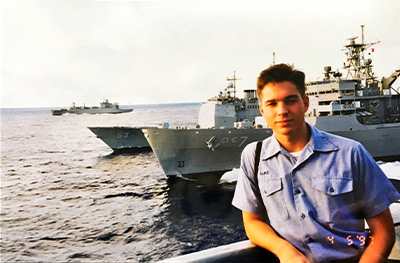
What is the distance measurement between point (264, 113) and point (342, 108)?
843 inches

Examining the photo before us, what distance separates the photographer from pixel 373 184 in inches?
62.9

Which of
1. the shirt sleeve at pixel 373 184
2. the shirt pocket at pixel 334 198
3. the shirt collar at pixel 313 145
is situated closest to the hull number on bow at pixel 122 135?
the shirt collar at pixel 313 145

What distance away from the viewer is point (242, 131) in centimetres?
1972

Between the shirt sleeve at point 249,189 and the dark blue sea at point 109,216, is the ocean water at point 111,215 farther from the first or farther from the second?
the shirt sleeve at point 249,189

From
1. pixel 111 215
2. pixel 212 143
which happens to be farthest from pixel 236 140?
pixel 111 215

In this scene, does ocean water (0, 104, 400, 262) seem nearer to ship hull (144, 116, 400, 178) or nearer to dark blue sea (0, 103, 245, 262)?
dark blue sea (0, 103, 245, 262)

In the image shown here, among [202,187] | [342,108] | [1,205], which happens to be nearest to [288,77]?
[202,187]

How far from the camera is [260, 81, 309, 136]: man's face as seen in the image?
5.70ft

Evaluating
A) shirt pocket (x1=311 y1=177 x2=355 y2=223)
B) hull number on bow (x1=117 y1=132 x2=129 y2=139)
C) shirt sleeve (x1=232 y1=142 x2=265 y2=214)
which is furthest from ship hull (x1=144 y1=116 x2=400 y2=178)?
shirt pocket (x1=311 y1=177 x2=355 y2=223)

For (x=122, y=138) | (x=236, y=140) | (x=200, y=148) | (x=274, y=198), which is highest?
(x=274, y=198)

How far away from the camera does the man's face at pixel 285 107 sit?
174cm

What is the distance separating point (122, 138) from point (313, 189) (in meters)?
36.3

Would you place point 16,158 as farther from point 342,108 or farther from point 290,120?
point 290,120

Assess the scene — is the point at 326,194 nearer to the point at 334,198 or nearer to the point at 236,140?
the point at 334,198
